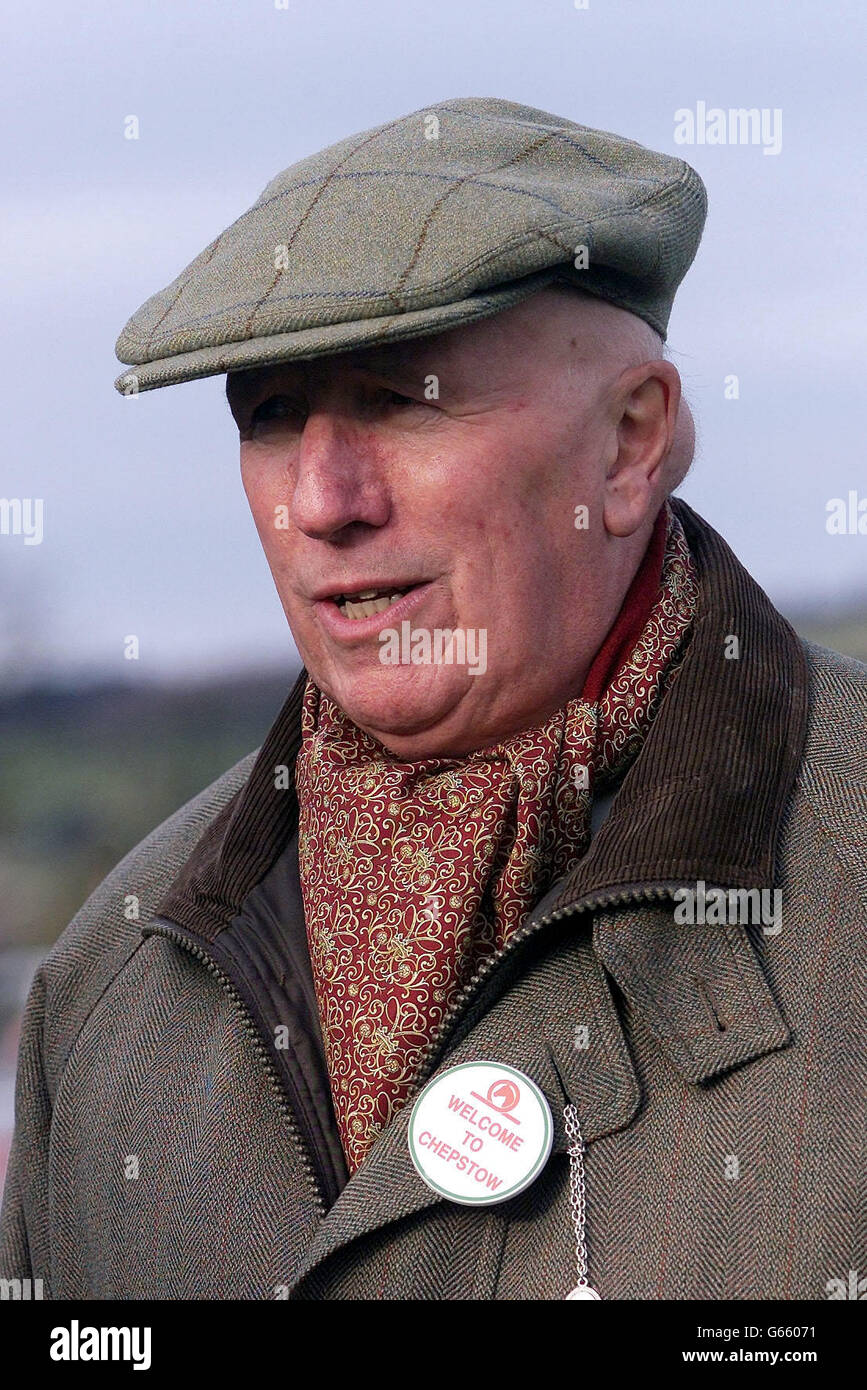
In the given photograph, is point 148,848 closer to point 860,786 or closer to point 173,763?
point 860,786

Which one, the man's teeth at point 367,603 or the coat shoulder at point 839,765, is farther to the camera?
the man's teeth at point 367,603

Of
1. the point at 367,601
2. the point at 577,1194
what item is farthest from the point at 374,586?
the point at 577,1194

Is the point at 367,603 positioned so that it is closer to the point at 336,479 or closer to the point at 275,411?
the point at 336,479

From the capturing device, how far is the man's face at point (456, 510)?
2.10 metres

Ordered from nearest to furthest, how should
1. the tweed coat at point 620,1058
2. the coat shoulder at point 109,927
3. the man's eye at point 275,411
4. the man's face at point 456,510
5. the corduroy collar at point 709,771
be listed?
the tweed coat at point 620,1058
the corduroy collar at point 709,771
the man's face at point 456,510
the man's eye at point 275,411
the coat shoulder at point 109,927

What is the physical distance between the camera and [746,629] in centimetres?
221

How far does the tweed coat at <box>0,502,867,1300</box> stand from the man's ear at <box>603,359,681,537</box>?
145 millimetres

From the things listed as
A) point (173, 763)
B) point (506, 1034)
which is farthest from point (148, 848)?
point (173, 763)

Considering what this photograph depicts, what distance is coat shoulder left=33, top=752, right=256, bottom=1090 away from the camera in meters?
2.64

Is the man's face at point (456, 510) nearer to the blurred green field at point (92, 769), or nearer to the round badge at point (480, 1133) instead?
the round badge at point (480, 1133)

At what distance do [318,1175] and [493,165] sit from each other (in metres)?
1.39

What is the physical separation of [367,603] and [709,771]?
0.52m

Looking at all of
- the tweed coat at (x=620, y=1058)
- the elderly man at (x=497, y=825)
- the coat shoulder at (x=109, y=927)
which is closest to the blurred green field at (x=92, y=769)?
the coat shoulder at (x=109, y=927)

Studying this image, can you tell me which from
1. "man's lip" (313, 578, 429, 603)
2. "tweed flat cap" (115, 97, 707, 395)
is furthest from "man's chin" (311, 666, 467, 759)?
"tweed flat cap" (115, 97, 707, 395)
